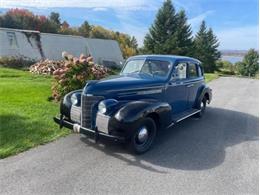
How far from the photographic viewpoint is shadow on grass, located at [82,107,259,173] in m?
4.70

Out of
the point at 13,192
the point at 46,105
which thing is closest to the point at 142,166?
the point at 13,192

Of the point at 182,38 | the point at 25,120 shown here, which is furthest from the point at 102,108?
the point at 182,38

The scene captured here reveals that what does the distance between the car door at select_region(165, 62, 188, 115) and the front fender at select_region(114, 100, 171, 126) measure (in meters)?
0.78

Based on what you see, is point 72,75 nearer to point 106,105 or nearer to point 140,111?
point 106,105

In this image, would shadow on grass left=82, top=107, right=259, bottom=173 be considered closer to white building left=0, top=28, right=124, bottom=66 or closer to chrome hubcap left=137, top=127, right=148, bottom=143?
chrome hubcap left=137, top=127, right=148, bottom=143

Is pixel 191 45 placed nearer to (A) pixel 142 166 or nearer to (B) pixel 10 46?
(B) pixel 10 46

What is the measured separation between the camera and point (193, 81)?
7.29 metres

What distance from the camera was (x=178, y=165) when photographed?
180 inches

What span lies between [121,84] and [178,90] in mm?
1777

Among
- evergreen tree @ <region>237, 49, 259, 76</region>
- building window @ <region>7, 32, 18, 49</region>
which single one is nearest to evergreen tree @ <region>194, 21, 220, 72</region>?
evergreen tree @ <region>237, 49, 259, 76</region>

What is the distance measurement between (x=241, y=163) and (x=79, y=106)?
327 centimetres

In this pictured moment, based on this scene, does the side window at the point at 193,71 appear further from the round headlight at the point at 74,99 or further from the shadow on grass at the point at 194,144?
the round headlight at the point at 74,99

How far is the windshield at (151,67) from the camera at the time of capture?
6289mm

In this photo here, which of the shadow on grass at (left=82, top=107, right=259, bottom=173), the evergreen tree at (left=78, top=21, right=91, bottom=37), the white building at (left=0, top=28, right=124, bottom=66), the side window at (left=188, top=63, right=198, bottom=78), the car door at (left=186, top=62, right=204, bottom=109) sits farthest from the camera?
the evergreen tree at (left=78, top=21, right=91, bottom=37)
